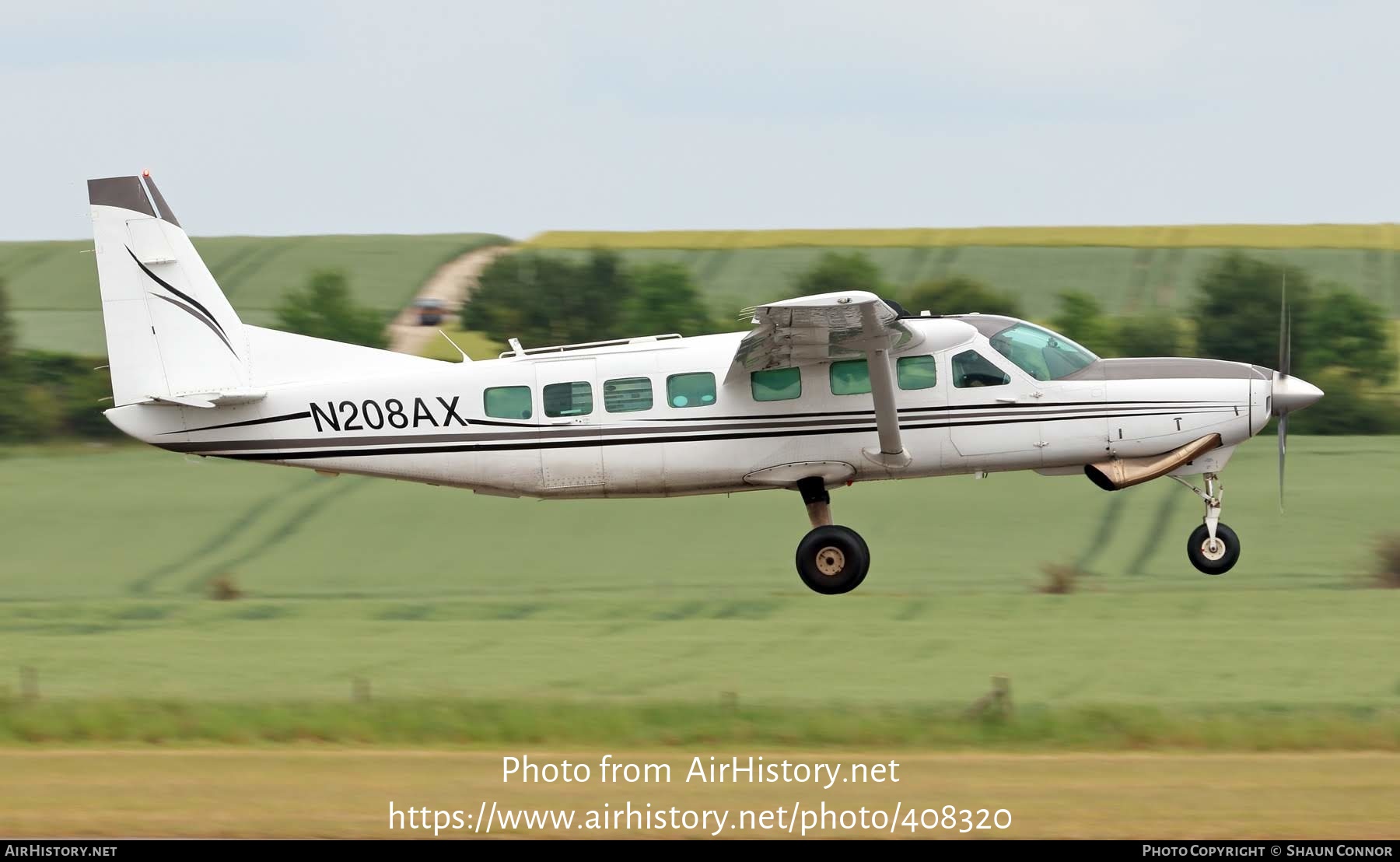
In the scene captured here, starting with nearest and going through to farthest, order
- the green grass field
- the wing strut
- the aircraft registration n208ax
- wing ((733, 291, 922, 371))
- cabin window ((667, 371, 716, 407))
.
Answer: wing ((733, 291, 922, 371))
the wing strut
the aircraft registration n208ax
cabin window ((667, 371, 716, 407))
the green grass field

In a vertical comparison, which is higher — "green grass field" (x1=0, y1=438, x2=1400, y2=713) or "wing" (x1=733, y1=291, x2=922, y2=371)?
"wing" (x1=733, y1=291, x2=922, y2=371)

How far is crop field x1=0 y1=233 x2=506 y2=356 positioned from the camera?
180 feet

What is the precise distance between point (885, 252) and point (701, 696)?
3451 cm

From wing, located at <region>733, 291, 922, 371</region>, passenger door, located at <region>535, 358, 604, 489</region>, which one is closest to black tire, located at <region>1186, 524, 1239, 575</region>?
wing, located at <region>733, 291, 922, 371</region>

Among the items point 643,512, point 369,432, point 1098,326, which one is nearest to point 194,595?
point 643,512

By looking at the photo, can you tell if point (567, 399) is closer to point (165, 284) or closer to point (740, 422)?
point (740, 422)

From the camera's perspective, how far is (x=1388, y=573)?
3597cm

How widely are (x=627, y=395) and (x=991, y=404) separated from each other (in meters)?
→ 3.75

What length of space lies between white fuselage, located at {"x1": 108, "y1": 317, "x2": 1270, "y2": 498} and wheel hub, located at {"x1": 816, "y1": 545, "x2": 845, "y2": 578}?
854 mm

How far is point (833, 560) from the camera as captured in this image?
19125 millimetres

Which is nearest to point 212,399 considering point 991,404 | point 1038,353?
point 991,404

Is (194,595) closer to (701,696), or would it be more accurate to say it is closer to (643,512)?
(643,512)

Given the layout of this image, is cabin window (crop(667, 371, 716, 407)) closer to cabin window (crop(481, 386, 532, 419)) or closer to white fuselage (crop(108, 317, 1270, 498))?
white fuselage (crop(108, 317, 1270, 498))

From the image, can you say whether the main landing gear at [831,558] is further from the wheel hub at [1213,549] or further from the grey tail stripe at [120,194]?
the grey tail stripe at [120,194]
